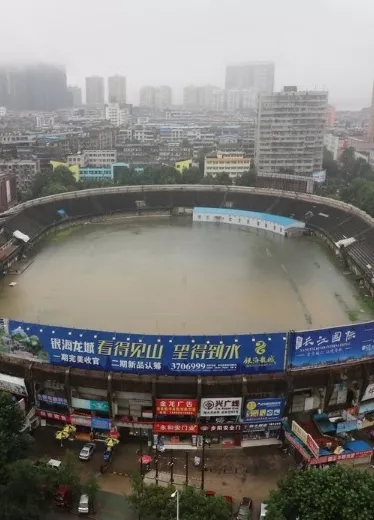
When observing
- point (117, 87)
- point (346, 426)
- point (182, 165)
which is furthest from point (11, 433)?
point (117, 87)

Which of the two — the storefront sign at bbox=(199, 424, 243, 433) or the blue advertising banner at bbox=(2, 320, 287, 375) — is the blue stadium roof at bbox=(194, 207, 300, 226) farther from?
the storefront sign at bbox=(199, 424, 243, 433)

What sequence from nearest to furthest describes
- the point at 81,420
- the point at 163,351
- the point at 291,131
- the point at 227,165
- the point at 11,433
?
the point at 11,433
the point at 163,351
the point at 81,420
the point at 227,165
the point at 291,131

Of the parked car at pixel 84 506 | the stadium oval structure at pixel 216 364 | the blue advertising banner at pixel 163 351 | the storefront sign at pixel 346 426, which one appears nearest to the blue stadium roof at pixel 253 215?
the stadium oval structure at pixel 216 364

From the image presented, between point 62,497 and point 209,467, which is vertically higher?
point 62,497

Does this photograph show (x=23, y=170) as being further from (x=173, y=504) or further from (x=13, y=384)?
(x=173, y=504)

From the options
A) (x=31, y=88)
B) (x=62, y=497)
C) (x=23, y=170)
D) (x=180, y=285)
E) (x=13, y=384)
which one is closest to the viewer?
(x=62, y=497)

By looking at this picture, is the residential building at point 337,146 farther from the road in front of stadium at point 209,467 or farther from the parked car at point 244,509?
the parked car at point 244,509
